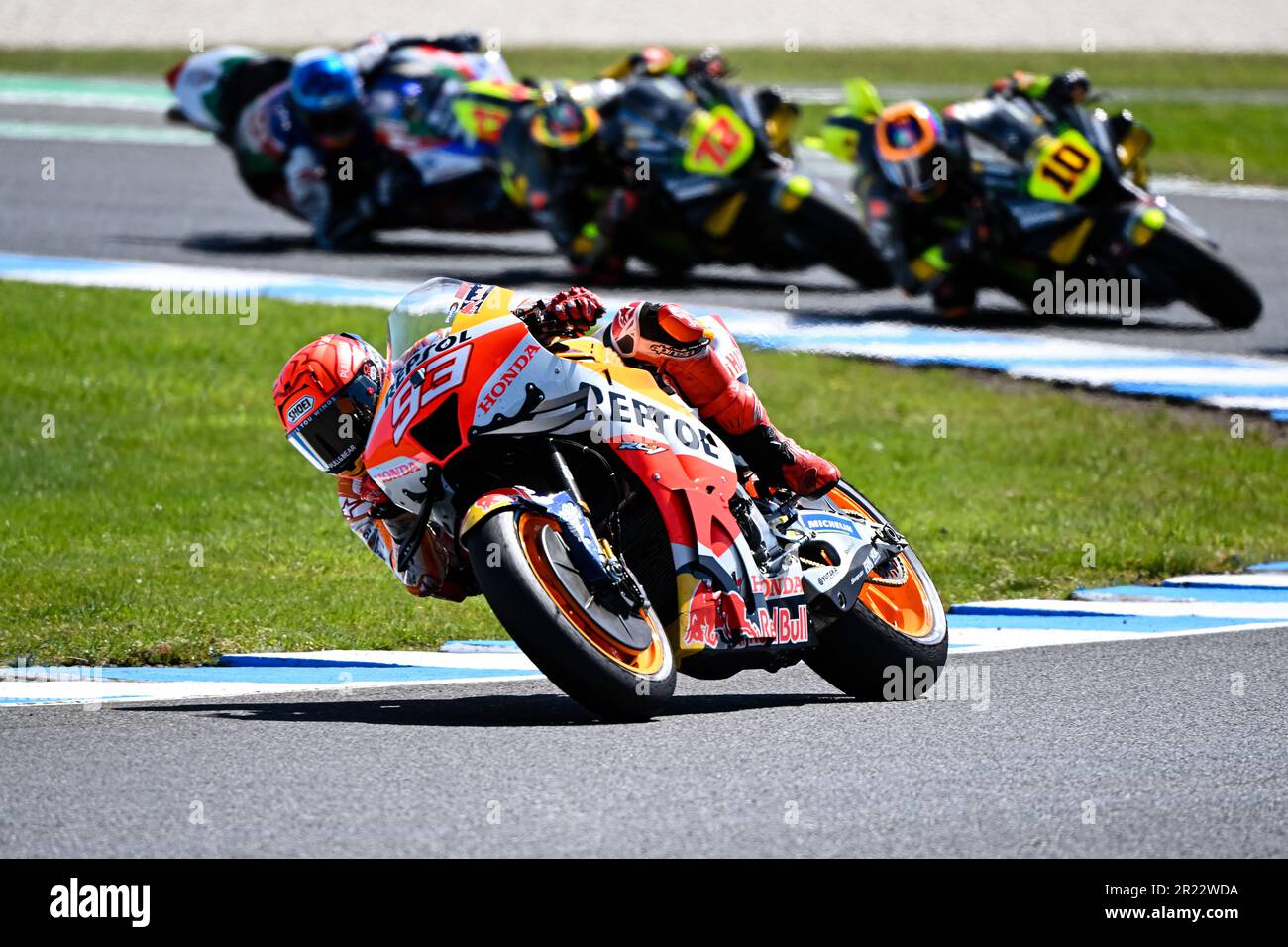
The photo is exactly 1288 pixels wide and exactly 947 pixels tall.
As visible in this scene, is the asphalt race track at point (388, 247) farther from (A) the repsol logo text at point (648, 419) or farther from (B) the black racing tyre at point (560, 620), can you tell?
(B) the black racing tyre at point (560, 620)

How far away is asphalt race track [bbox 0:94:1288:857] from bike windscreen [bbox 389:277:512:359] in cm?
115

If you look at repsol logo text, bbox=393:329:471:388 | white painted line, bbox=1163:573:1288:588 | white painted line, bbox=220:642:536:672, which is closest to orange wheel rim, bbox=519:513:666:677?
repsol logo text, bbox=393:329:471:388

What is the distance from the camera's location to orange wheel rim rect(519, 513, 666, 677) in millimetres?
6160

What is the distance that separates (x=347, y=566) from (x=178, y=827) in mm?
4245

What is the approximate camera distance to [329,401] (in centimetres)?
659

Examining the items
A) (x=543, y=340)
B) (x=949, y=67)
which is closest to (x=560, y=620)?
(x=543, y=340)

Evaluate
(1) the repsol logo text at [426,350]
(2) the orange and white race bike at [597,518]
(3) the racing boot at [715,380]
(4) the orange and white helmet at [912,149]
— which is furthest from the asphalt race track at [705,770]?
(4) the orange and white helmet at [912,149]

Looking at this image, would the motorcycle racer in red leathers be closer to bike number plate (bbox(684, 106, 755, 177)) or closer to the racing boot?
the racing boot

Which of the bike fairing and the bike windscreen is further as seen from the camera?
the bike windscreen

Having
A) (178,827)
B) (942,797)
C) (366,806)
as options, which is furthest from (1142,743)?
(178,827)

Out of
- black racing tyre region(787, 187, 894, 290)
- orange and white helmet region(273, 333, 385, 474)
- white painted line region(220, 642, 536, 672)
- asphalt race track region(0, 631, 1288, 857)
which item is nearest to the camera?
asphalt race track region(0, 631, 1288, 857)

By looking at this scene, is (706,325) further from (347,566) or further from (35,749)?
→ (347,566)

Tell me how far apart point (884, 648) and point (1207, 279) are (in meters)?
9.05
